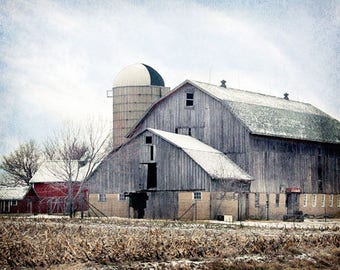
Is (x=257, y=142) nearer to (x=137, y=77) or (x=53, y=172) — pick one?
(x=137, y=77)

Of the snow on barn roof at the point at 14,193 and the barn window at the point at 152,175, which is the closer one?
the barn window at the point at 152,175

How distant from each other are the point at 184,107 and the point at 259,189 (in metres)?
7.90

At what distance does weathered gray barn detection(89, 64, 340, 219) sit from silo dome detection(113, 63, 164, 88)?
6.26 m

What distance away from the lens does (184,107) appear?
164 ft

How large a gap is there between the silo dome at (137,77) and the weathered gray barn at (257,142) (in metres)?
6.26

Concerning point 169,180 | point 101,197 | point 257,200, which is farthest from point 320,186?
point 101,197

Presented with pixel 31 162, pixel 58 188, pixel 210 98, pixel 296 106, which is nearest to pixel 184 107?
pixel 210 98

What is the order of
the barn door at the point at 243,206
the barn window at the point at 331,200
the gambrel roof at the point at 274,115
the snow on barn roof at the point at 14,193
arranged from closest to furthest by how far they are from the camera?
the barn door at the point at 243,206 < the gambrel roof at the point at 274,115 < the barn window at the point at 331,200 < the snow on barn roof at the point at 14,193

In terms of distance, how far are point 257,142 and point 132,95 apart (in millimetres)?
13888

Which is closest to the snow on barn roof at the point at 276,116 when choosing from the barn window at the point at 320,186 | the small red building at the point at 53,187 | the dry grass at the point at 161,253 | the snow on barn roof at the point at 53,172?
the barn window at the point at 320,186

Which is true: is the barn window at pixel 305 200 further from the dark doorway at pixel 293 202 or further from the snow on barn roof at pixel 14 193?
the snow on barn roof at pixel 14 193

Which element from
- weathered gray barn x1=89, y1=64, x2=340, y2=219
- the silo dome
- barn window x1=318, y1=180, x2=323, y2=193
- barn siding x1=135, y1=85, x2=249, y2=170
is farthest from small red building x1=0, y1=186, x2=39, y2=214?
barn window x1=318, y1=180, x2=323, y2=193

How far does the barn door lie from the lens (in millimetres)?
44506

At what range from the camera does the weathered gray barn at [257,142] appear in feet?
155
